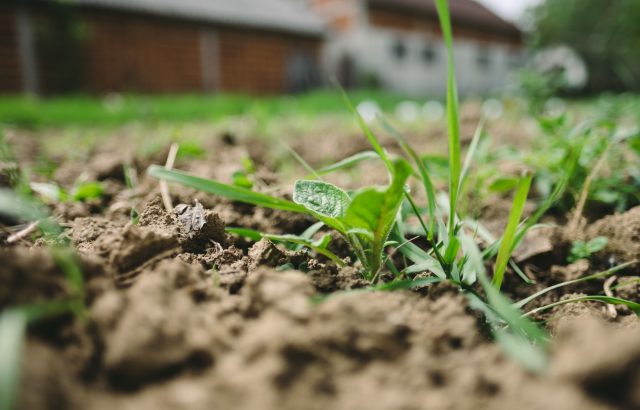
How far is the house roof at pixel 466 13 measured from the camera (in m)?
18.1

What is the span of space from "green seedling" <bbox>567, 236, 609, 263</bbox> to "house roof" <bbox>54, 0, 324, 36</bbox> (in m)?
13.0

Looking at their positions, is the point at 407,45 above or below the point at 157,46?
above

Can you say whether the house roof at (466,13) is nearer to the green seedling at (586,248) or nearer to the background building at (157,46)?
the background building at (157,46)

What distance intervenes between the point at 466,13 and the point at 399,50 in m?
4.96

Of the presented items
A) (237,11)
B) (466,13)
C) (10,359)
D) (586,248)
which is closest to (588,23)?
(466,13)

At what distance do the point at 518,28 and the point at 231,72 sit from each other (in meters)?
17.7

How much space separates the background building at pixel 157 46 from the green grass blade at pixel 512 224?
1283 centimetres

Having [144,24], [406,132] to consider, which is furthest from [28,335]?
[144,24]

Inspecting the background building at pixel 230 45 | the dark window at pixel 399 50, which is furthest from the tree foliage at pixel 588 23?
the dark window at pixel 399 50

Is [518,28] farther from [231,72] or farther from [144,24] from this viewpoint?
[144,24]

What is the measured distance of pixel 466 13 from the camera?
2119 cm

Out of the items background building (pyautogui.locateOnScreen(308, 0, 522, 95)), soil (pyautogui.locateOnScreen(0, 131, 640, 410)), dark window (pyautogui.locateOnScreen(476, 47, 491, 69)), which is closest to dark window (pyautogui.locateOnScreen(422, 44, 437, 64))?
background building (pyautogui.locateOnScreen(308, 0, 522, 95))

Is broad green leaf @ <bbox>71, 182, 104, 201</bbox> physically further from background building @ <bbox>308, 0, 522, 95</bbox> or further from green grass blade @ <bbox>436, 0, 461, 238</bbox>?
background building @ <bbox>308, 0, 522, 95</bbox>

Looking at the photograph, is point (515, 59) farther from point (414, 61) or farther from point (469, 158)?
point (469, 158)
